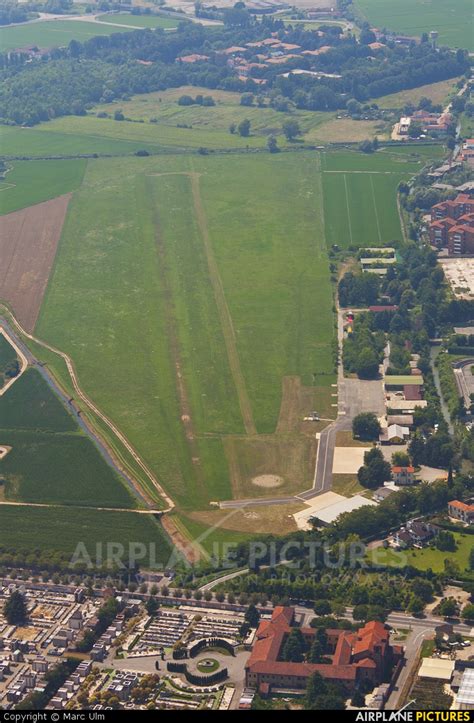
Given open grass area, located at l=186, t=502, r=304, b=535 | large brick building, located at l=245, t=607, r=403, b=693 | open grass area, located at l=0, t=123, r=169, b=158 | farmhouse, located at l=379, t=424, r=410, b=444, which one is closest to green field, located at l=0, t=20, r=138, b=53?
open grass area, located at l=0, t=123, r=169, b=158

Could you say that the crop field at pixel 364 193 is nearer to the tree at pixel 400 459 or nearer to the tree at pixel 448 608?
the tree at pixel 400 459

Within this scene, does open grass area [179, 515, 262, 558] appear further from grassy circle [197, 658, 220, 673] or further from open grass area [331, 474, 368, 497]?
grassy circle [197, 658, 220, 673]

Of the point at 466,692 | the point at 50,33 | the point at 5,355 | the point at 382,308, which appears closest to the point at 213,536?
the point at 466,692

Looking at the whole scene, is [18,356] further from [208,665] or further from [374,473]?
[208,665]

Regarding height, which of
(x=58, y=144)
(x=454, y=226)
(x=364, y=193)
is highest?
(x=454, y=226)

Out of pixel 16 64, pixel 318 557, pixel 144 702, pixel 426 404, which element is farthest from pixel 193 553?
pixel 16 64

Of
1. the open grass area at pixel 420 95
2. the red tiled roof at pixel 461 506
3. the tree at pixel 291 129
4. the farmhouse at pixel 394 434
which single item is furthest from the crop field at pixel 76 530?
the open grass area at pixel 420 95
